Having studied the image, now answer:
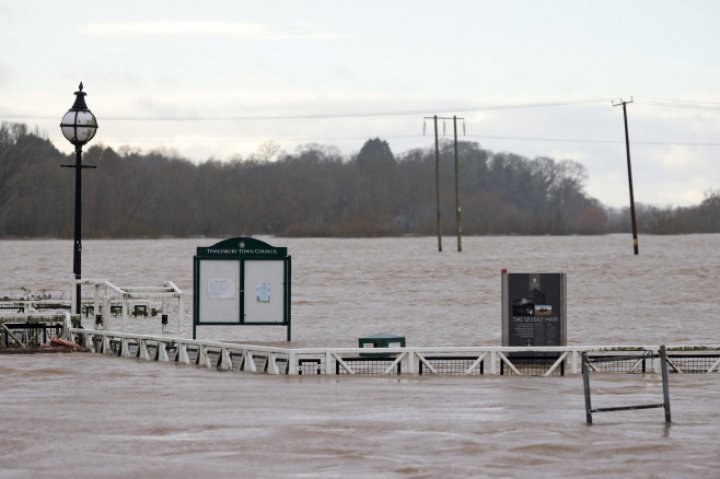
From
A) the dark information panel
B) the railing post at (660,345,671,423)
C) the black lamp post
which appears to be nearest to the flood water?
the railing post at (660,345,671,423)

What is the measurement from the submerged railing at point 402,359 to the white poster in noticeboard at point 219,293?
1.61 metres

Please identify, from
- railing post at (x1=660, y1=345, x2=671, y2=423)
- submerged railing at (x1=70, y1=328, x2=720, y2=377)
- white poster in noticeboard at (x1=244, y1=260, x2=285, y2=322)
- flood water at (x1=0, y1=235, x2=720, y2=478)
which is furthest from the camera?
white poster in noticeboard at (x1=244, y1=260, x2=285, y2=322)

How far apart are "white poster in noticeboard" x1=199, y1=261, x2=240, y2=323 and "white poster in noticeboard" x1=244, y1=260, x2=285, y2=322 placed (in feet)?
0.84

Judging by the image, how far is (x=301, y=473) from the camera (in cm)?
1341

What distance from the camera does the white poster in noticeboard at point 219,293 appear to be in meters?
28.7

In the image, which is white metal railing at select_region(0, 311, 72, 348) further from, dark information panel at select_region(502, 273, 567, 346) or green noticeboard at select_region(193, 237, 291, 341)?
dark information panel at select_region(502, 273, 567, 346)

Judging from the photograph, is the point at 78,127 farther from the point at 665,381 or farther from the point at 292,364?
the point at 665,381

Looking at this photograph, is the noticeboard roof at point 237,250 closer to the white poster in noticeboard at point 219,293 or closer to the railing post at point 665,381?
the white poster in noticeboard at point 219,293

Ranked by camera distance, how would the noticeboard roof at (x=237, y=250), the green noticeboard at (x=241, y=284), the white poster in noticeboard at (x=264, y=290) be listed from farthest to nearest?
the white poster in noticeboard at (x=264, y=290) < the noticeboard roof at (x=237, y=250) < the green noticeboard at (x=241, y=284)

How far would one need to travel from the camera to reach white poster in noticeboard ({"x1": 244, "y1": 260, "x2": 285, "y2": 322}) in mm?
28906

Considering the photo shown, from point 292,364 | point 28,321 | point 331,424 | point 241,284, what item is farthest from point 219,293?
point 331,424

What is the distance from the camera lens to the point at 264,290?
95.1 feet

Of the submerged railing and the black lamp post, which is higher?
the black lamp post

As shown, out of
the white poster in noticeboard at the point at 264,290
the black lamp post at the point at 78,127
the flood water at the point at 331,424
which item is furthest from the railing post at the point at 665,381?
the black lamp post at the point at 78,127
